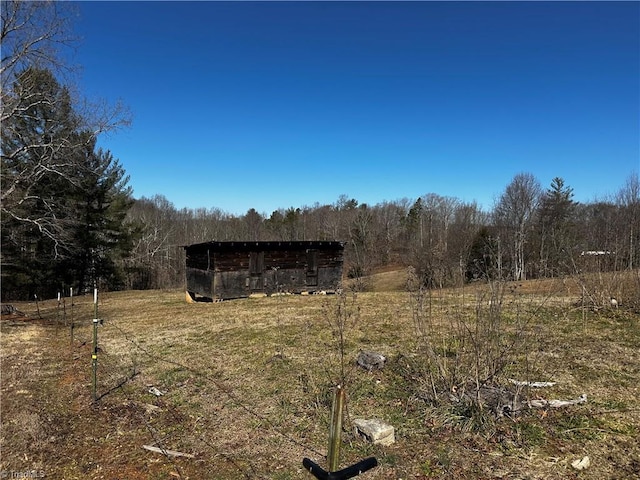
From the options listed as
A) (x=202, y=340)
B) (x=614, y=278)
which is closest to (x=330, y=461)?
(x=202, y=340)

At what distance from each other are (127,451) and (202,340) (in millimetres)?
4911

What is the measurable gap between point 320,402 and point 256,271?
516 inches

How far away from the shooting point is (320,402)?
5.21m

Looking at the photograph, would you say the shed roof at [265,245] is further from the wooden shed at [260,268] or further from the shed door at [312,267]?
the shed door at [312,267]

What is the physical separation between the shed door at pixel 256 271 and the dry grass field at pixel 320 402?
8.38 meters

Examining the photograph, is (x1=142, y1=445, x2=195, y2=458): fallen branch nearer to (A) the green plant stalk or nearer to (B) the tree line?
(A) the green plant stalk

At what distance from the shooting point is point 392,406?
499 centimetres

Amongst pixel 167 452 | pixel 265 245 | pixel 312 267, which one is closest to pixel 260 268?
pixel 265 245

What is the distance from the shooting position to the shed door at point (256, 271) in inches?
703

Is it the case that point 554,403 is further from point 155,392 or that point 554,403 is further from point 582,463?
point 155,392

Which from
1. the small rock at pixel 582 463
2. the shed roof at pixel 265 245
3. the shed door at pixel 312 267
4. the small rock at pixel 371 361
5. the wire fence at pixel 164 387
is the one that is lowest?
the wire fence at pixel 164 387

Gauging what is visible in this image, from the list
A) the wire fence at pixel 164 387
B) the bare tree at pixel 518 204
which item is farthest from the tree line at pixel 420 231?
the wire fence at pixel 164 387

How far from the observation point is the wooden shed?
1719 centimetres

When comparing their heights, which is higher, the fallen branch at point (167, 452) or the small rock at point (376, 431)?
the small rock at point (376, 431)
